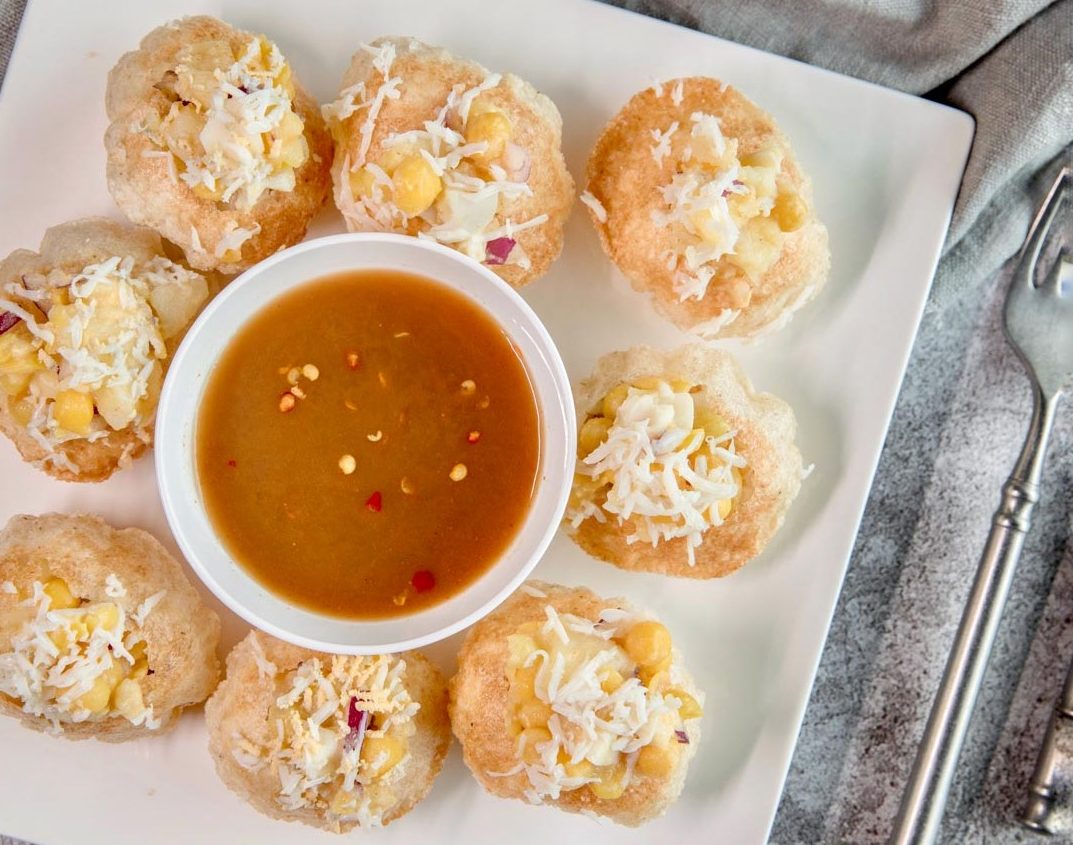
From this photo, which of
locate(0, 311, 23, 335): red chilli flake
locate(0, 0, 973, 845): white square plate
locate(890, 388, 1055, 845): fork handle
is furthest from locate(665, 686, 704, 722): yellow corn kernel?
locate(0, 311, 23, 335): red chilli flake

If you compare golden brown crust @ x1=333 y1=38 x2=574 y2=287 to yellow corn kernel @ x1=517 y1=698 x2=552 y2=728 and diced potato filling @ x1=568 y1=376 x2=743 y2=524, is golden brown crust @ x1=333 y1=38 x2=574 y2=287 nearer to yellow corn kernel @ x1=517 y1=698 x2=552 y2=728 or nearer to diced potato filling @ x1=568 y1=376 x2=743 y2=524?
diced potato filling @ x1=568 y1=376 x2=743 y2=524

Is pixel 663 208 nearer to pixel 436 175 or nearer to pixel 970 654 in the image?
pixel 436 175

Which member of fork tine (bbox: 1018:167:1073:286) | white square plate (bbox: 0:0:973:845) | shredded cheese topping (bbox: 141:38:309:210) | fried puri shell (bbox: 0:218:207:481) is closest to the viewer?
shredded cheese topping (bbox: 141:38:309:210)

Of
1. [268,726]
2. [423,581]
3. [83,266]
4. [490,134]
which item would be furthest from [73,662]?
[490,134]

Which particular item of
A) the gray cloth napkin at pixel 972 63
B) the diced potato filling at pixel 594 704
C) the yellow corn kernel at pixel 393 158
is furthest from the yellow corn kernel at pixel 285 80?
the diced potato filling at pixel 594 704

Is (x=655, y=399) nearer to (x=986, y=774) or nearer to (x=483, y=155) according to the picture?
(x=483, y=155)

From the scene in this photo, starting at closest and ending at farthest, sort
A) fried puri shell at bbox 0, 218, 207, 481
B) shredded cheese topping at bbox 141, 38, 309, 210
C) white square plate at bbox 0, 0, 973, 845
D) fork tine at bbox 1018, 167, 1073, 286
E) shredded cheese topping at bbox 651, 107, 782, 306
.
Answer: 1. shredded cheese topping at bbox 141, 38, 309, 210
2. shredded cheese topping at bbox 651, 107, 782, 306
3. fried puri shell at bbox 0, 218, 207, 481
4. white square plate at bbox 0, 0, 973, 845
5. fork tine at bbox 1018, 167, 1073, 286
